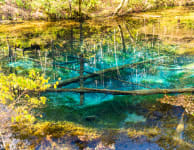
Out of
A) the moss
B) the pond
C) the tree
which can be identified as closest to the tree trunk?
the tree

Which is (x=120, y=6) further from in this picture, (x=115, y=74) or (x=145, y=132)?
(x=145, y=132)

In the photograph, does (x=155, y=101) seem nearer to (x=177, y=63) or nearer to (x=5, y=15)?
(x=177, y=63)

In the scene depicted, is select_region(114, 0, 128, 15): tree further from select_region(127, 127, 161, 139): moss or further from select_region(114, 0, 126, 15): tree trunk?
select_region(127, 127, 161, 139): moss

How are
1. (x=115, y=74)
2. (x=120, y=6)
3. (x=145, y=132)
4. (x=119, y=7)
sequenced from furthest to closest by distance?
(x=119, y=7) < (x=120, y=6) < (x=115, y=74) < (x=145, y=132)

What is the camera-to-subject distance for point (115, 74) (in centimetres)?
1295

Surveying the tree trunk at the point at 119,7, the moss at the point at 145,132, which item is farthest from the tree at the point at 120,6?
the moss at the point at 145,132

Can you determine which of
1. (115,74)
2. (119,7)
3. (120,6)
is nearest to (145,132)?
(115,74)

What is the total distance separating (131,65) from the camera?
13.7m

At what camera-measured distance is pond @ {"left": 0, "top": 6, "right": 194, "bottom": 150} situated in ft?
24.7

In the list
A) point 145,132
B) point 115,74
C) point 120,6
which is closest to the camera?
point 145,132

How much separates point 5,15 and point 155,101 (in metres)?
32.3

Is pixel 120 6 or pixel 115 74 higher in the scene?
pixel 120 6

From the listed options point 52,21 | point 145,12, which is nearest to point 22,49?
point 52,21

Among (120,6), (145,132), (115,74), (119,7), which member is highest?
(120,6)
